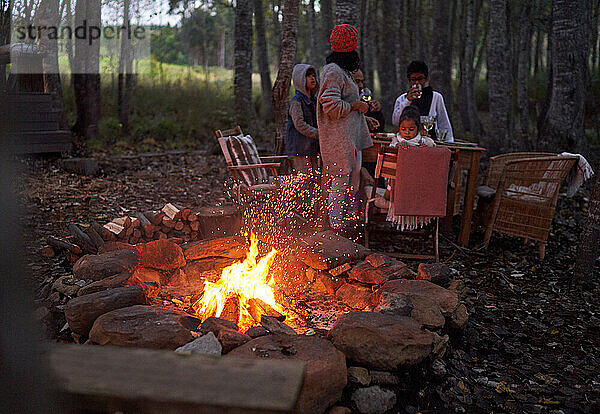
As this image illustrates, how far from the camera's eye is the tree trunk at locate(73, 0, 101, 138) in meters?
10.8

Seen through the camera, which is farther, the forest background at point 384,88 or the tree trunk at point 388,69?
the tree trunk at point 388,69

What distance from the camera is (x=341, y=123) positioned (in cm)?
550

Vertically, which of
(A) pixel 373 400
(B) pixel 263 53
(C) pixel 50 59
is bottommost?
(A) pixel 373 400

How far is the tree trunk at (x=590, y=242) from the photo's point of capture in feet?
15.9

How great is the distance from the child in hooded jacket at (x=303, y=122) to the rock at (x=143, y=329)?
11.1ft

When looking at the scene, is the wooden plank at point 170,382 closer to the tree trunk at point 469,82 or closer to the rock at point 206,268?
the rock at point 206,268

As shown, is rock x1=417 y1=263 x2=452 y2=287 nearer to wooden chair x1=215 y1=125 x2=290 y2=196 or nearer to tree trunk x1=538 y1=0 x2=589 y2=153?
wooden chair x1=215 y1=125 x2=290 y2=196

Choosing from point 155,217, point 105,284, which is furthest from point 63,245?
point 105,284

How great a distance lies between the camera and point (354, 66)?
5.50m

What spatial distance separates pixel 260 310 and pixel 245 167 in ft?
8.16

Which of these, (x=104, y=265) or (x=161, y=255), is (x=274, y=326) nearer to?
(x=161, y=255)

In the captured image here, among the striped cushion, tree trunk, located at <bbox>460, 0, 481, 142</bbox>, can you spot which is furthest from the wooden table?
tree trunk, located at <bbox>460, 0, 481, 142</bbox>

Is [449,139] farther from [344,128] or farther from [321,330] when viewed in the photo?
[321,330]

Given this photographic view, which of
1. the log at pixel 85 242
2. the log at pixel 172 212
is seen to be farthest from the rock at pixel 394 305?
the log at pixel 85 242
